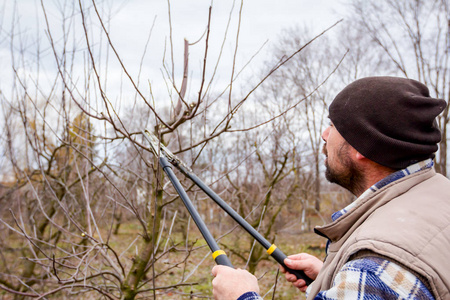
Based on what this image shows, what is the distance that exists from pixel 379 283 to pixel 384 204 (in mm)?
323

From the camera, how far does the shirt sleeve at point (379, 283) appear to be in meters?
0.99

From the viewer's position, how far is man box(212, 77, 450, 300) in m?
1.01

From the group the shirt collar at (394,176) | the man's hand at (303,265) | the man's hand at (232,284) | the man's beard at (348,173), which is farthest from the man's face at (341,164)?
the man's hand at (232,284)

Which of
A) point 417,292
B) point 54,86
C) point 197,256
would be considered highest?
point 54,86

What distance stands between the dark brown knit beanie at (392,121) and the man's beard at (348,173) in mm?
71

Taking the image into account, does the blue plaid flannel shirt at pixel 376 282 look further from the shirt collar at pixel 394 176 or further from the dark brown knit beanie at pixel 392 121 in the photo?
the dark brown knit beanie at pixel 392 121

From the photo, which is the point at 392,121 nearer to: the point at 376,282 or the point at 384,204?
the point at 384,204

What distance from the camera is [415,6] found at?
10.2m

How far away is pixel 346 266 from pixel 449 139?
11.0 m

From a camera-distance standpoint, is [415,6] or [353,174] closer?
[353,174]

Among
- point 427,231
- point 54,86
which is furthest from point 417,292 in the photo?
point 54,86

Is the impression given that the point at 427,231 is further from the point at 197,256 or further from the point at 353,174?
the point at 197,256

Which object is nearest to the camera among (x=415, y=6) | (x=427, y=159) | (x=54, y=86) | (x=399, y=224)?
(x=399, y=224)

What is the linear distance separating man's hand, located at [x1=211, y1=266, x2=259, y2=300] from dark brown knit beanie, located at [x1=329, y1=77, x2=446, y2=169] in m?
0.62
